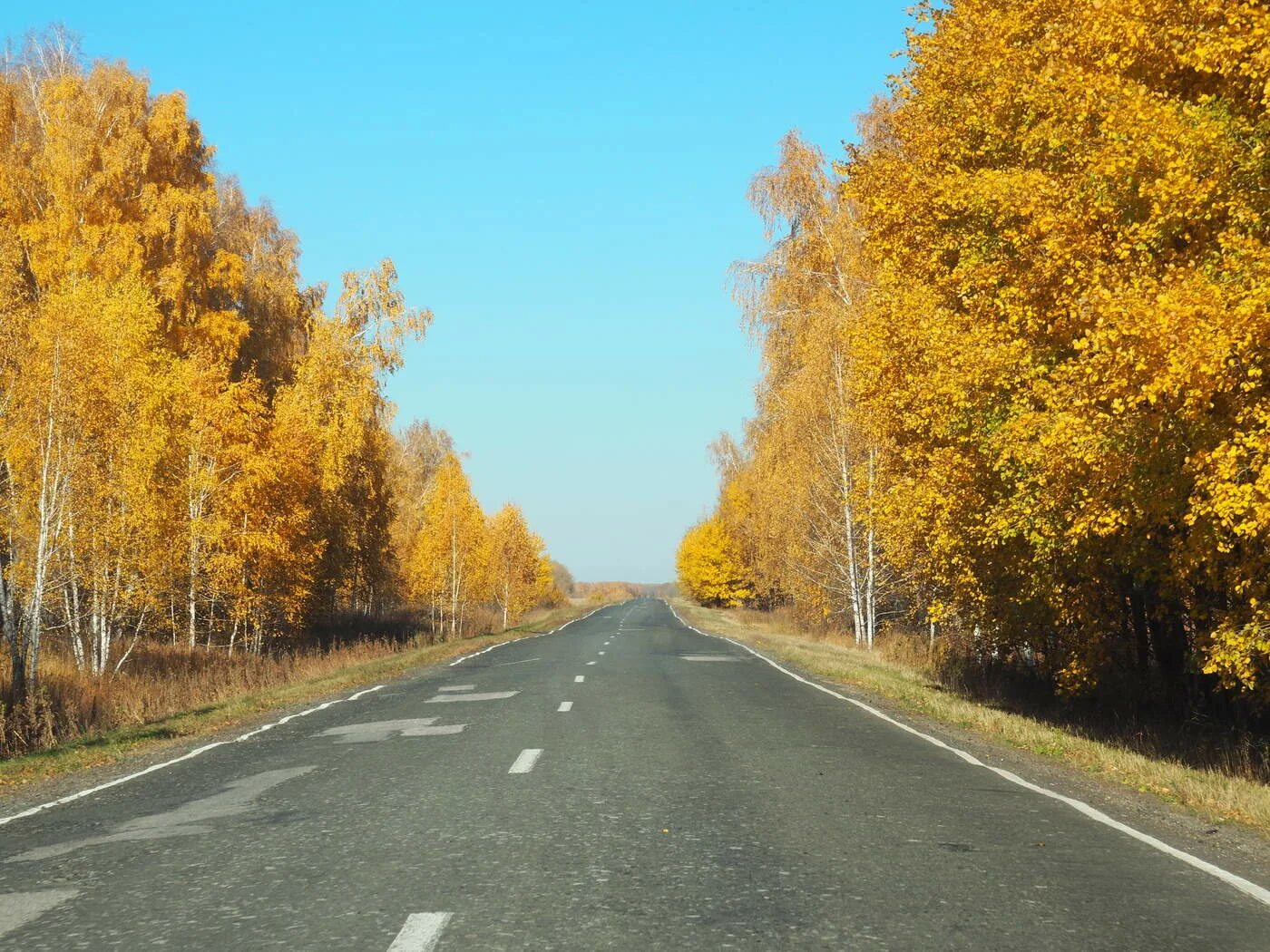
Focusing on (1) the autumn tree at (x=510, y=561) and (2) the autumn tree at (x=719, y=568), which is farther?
(2) the autumn tree at (x=719, y=568)

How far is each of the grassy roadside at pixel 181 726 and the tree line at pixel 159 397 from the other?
10.9 feet

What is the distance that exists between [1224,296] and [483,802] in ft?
23.9

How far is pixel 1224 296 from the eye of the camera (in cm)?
895

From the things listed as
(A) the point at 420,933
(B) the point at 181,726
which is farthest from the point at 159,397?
(A) the point at 420,933

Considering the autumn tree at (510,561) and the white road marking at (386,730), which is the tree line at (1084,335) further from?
the autumn tree at (510,561)

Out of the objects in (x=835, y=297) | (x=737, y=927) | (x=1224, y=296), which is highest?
(x=835, y=297)

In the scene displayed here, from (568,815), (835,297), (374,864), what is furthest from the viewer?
(835,297)

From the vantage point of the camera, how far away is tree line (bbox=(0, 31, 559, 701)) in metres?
20.9

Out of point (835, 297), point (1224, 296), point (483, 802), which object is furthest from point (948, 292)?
point (835, 297)

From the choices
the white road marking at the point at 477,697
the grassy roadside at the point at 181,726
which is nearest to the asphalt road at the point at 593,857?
the grassy roadside at the point at 181,726

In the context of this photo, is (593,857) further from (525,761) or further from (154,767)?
(154,767)

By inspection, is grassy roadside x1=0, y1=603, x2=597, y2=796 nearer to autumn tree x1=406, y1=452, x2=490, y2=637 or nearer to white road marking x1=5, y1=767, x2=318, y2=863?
white road marking x1=5, y1=767, x2=318, y2=863

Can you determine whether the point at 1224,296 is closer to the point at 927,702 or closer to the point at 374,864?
the point at 374,864

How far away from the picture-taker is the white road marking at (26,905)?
5625mm
